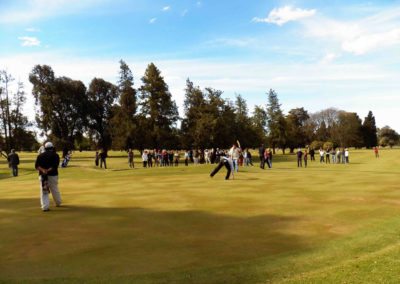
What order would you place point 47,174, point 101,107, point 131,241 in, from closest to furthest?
1. point 131,241
2. point 47,174
3. point 101,107

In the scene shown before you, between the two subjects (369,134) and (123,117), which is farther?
(369,134)

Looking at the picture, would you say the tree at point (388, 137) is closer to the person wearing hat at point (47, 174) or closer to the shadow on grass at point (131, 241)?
the shadow on grass at point (131, 241)

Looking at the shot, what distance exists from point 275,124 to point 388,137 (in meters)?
83.7

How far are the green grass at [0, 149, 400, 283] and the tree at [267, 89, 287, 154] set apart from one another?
83395mm

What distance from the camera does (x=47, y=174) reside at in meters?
12.5

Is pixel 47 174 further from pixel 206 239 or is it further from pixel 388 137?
pixel 388 137

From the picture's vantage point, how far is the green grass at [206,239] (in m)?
6.14

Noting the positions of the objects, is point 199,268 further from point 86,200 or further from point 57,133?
point 57,133

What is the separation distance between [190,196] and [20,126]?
51189 millimetres

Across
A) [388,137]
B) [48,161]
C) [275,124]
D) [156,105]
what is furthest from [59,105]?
[388,137]

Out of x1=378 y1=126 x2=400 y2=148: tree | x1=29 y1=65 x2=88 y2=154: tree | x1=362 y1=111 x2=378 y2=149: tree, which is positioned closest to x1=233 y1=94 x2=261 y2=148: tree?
x1=29 y1=65 x2=88 y2=154: tree

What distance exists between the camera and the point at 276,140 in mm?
96875

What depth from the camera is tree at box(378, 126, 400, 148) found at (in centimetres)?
15820

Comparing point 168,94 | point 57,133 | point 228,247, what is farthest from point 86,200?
point 57,133
